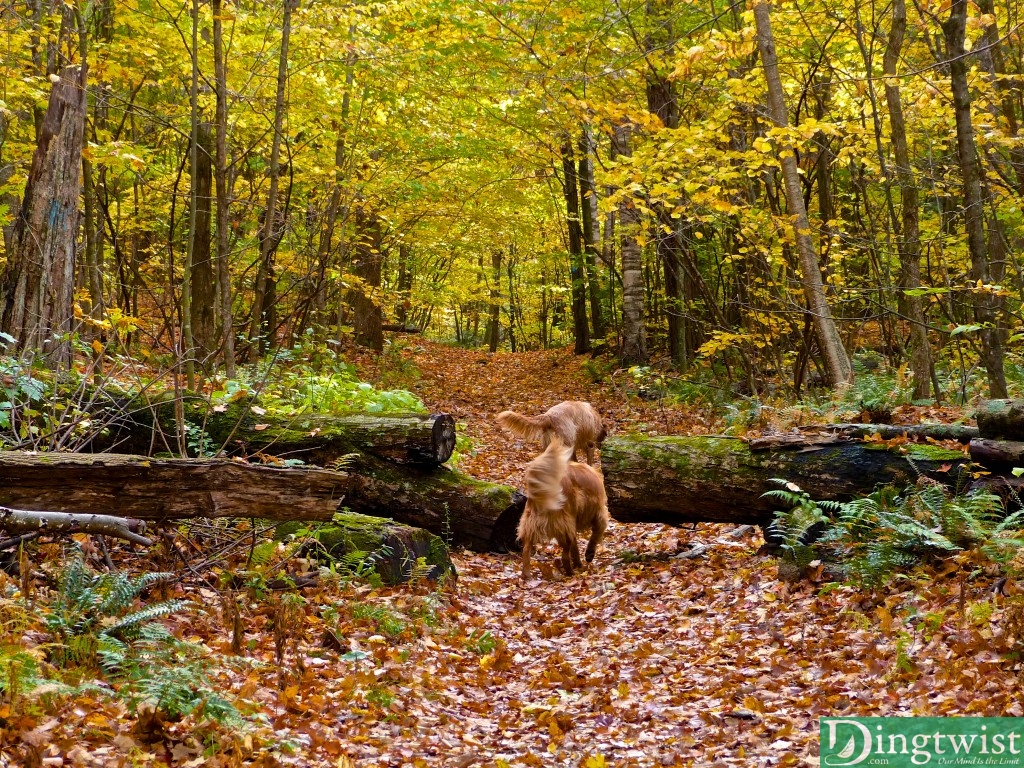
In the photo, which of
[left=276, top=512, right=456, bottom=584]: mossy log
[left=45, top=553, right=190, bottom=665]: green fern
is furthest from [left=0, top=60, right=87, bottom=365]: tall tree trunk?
[left=45, top=553, right=190, bottom=665]: green fern

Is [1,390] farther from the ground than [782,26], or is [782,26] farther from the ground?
[782,26]

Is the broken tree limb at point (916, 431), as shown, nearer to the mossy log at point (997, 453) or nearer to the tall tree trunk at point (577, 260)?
the mossy log at point (997, 453)

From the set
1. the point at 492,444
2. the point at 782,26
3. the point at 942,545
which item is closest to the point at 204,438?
the point at 942,545

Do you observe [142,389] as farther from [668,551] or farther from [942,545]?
[942,545]

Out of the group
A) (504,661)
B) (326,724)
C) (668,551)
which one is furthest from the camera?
(668,551)

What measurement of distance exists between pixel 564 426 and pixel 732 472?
1.69 meters

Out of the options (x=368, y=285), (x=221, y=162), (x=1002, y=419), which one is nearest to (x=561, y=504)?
(x=1002, y=419)

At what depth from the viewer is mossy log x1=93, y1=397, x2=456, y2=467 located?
8656 mm

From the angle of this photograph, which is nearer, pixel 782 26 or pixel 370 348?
pixel 782 26

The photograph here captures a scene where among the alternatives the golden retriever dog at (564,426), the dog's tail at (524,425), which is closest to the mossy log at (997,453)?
the golden retriever dog at (564,426)

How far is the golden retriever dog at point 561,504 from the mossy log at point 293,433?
1.22m

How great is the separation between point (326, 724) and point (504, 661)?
5.65ft

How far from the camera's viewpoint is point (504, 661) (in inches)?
237

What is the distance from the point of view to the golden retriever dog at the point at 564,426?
27.0 feet
